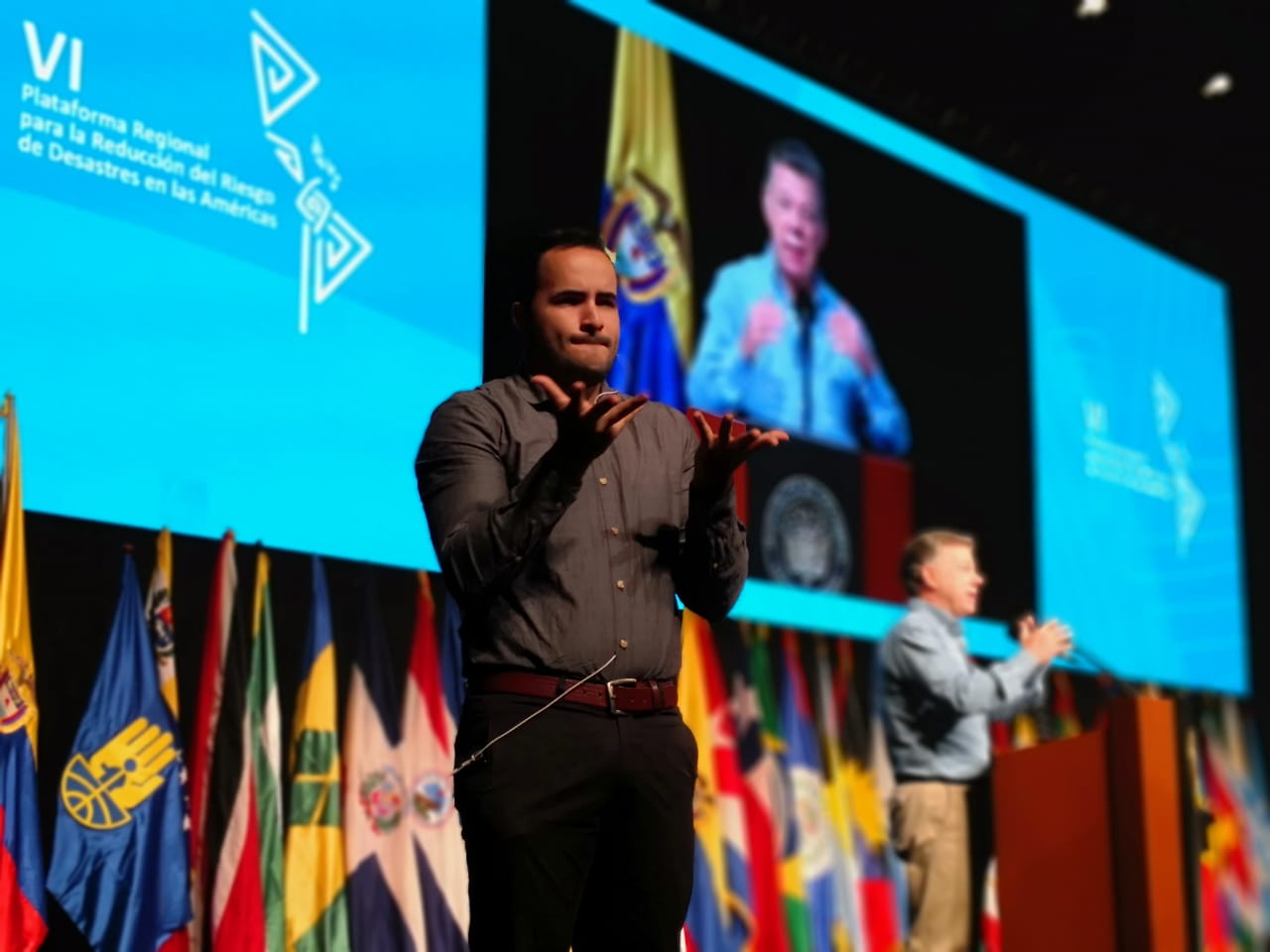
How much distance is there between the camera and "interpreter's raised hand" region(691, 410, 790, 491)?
2070mm

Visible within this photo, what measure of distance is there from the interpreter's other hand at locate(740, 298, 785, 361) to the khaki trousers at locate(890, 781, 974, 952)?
175cm

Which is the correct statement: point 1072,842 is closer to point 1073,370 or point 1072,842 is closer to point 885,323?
point 885,323

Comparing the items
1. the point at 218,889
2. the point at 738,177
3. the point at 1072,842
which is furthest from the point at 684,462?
the point at 738,177

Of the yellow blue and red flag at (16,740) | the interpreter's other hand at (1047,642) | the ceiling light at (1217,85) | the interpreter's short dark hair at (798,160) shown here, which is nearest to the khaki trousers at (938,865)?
the interpreter's other hand at (1047,642)

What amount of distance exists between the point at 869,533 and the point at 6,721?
3.29 metres

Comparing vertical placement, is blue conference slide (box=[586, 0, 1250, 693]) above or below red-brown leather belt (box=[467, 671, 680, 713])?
above

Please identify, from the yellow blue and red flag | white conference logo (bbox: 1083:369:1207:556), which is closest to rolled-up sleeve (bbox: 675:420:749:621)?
the yellow blue and red flag

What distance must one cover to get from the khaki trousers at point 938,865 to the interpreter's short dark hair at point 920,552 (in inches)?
23.3

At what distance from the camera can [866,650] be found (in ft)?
19.7

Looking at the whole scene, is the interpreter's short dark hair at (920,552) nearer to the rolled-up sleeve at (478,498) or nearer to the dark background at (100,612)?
the dark background at (100,612)

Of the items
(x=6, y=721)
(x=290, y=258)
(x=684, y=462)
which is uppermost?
(x=290, y=258)

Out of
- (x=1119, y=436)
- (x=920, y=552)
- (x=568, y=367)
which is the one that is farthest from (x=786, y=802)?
(x=568, y=367)

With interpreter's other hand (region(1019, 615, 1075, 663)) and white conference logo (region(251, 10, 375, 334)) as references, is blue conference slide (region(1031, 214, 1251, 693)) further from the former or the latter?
white conference logo (region(251, 10, 375, 334))

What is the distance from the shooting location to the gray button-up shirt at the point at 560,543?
81.2 inches
